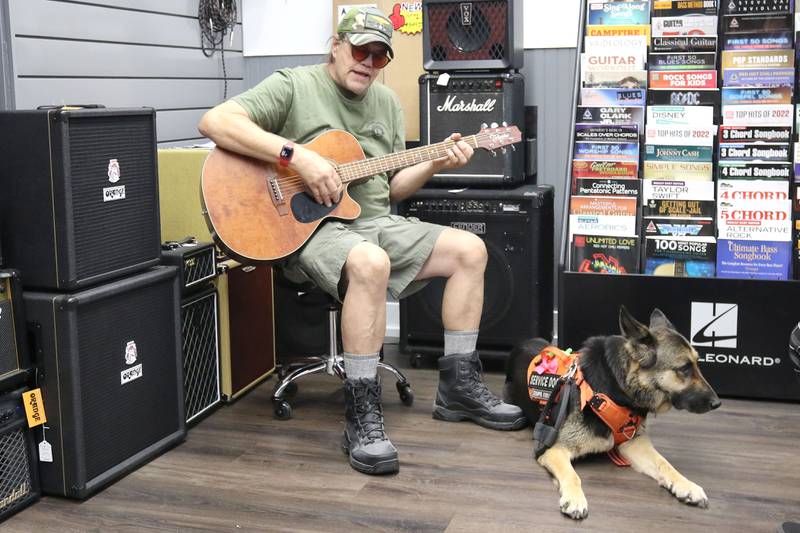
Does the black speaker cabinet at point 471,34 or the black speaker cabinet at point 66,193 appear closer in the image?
the black speaker cabinet at point 66,193

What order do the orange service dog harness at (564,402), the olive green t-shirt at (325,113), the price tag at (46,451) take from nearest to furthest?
1. the price tag at (46,451)
2. the orange service dog harness at (564,402)
3. the olive green t-shirt at (325,113)

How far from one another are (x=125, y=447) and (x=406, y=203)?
1486 millimetres

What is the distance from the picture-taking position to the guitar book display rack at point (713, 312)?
10.2ft

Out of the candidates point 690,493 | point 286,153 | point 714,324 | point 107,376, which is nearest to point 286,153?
point 286,153

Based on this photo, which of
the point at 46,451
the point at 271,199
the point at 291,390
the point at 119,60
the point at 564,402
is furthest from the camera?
the point at 119,60

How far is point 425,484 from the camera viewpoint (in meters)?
2.50

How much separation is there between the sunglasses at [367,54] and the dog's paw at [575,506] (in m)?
1.43

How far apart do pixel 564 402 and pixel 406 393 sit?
754mm

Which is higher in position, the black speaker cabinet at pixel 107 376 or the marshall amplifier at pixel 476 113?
the marshall amplifier at pixel 476 113

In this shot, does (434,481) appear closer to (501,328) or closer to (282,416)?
(282,416)

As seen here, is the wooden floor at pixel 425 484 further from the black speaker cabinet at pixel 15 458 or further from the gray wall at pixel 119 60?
the gray wall at pixel 119 60

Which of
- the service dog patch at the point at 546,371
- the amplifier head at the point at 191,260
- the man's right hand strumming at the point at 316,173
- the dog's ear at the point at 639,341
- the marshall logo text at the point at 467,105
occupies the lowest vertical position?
the service dog patch at the point at 546,371

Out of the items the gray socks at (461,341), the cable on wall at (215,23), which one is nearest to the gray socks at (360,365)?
the gray socks at (461,341)

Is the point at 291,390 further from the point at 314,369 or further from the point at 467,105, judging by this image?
the point at 467,105
